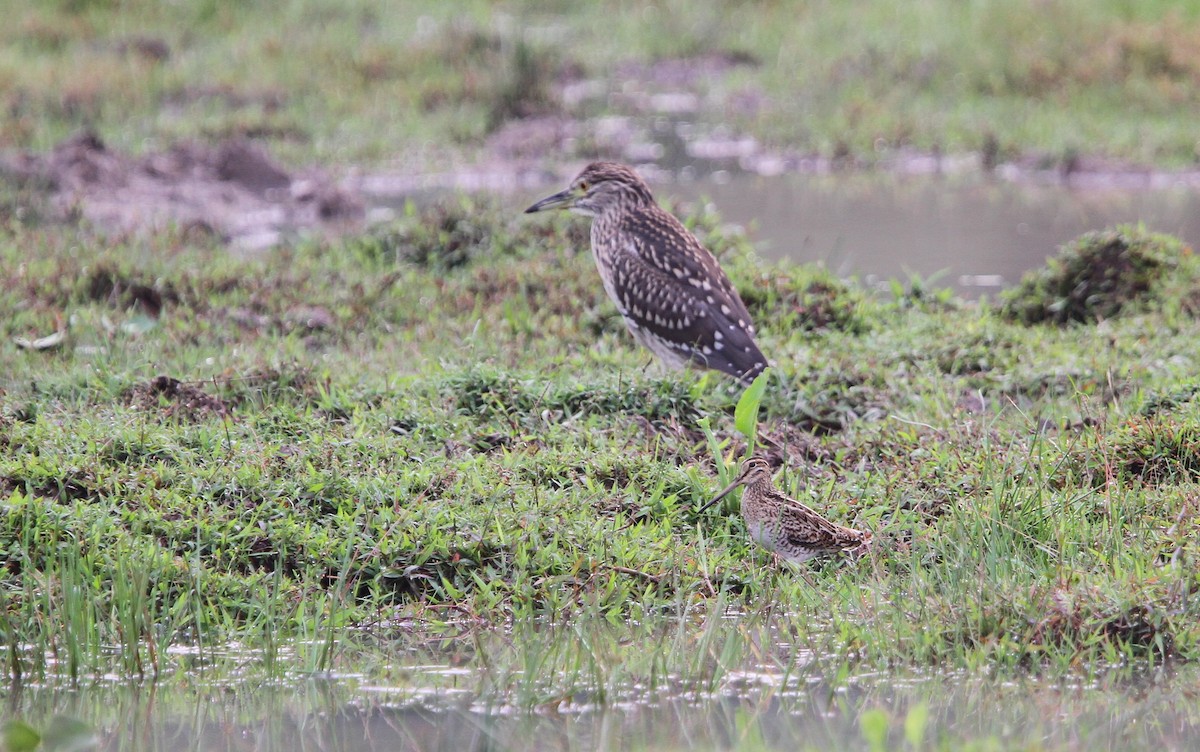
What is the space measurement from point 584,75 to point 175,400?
13040 mm

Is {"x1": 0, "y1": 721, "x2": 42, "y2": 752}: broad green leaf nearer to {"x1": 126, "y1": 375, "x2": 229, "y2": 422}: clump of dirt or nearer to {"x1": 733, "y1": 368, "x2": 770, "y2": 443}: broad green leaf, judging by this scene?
{"x1": 126, "y1": 375, "x2": 229, "y2": 422}: clump of dirt

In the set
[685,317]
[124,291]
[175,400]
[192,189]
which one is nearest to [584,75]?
[192,189]

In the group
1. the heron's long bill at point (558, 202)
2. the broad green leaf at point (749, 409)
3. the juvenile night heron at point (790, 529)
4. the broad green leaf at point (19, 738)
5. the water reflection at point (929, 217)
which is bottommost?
the water reflection at point (929, 217)

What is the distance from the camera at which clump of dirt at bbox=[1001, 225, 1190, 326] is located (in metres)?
9.52

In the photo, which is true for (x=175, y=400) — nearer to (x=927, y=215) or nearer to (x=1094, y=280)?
(x=1094, y=280)

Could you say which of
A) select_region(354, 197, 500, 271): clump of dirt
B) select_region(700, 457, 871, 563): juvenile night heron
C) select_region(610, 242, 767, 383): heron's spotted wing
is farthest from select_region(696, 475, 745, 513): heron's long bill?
select_region(354, 197, 500, 271): clump of dirt

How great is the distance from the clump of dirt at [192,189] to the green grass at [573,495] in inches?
130

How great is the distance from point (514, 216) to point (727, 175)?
4994 millimetres

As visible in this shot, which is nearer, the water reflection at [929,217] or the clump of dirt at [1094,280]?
the clump of dirt at [1094,280]

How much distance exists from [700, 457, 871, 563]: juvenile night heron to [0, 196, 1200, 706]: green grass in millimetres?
90

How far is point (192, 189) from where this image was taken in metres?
13.4

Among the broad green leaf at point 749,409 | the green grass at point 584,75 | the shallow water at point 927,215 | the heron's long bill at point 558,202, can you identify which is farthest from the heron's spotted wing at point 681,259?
the green grass at point 584,75

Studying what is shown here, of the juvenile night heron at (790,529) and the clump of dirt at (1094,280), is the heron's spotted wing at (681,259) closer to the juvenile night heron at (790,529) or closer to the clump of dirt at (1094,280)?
the clump of dirt at (1094,280)

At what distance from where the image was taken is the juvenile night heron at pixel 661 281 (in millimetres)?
8018
